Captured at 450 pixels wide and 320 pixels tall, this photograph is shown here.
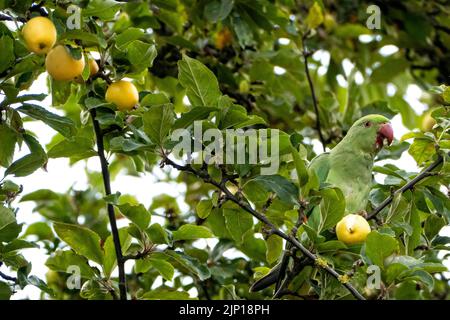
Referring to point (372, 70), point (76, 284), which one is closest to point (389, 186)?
point (76, 284)

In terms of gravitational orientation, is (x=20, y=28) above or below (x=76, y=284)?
above

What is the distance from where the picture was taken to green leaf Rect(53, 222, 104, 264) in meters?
2.61

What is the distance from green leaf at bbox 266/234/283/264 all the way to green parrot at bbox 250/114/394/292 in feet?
1.28

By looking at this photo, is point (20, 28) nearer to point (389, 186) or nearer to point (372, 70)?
point (389, 186)

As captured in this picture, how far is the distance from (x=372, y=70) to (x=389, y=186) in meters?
2.19

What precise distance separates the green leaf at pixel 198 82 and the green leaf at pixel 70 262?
0.67m

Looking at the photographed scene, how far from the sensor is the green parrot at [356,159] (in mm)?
3232

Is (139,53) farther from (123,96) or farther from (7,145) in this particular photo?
(7,145)

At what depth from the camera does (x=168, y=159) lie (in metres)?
2.38

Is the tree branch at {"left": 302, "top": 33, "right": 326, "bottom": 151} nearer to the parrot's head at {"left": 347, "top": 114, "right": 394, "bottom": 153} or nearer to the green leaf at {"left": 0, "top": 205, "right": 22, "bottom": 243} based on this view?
the parrot's head at {"left": 347, "top": 114, "right": 394, "bottom": 153}

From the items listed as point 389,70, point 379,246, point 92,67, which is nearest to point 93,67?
point 92,67

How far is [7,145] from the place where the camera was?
2.62m

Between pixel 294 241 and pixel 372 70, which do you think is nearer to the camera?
pixel 294 241

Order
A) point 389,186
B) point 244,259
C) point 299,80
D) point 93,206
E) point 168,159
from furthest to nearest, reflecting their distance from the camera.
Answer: point 299,80 → point 93,206 → point 244,259 → point 389,186 → point 168,159
